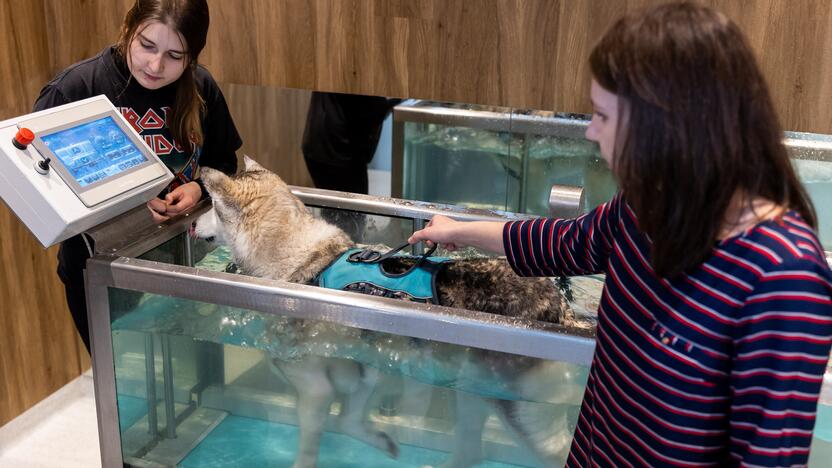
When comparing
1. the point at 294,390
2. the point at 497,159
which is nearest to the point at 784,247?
the point at 294,390

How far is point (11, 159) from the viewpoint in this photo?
5.62 ft

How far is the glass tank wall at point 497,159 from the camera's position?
3211 mm

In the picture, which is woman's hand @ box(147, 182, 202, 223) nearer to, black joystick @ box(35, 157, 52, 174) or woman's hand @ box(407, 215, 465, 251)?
black joystick @ box(35, 157, 52, 174)

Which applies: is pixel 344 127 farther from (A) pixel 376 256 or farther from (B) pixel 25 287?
(A) pixel 376 256

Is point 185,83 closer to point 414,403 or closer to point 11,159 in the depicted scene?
point 11,159

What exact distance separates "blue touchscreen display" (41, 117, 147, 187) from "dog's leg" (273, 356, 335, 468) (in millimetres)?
626

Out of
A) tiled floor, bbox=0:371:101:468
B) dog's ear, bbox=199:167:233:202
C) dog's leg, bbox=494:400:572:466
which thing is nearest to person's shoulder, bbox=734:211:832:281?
dog's leg, bbox=494:400:572:466

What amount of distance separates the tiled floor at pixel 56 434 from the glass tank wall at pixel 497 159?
1.65m

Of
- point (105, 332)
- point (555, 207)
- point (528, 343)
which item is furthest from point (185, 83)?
point (528, 343)

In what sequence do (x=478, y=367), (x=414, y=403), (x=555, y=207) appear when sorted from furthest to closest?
1. (x=555, y=207)
2. (x=414, y=403)
3. (x=478, y=367)

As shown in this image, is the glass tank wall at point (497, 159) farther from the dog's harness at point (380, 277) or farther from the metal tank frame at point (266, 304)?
the dog's harness at point (380, 277)

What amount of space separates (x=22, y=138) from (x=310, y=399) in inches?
36.0

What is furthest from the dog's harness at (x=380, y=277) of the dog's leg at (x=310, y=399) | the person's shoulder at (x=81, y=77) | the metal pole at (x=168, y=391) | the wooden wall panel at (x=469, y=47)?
the wooden wall panel at (x=469, y=47)

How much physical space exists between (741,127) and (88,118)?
5.09 feet
